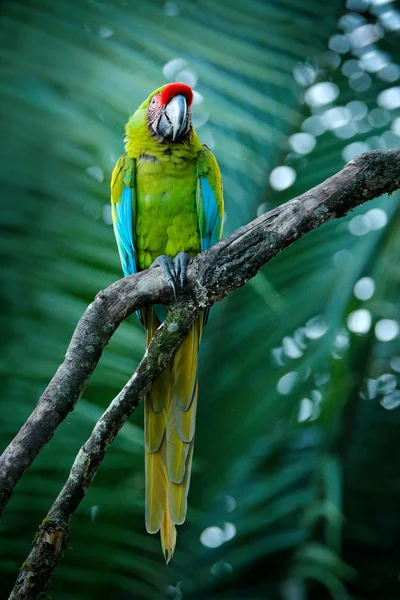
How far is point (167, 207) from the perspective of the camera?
6.08ft

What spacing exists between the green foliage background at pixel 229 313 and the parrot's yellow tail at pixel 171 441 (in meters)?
0.19

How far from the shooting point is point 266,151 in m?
2.05

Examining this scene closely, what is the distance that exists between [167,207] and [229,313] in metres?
0.41

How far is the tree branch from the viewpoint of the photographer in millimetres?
1141

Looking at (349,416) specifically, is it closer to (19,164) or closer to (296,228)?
(296,228)

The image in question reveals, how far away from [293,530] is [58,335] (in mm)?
937

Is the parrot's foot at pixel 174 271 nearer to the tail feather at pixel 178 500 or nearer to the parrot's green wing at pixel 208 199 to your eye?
the parrot's green wing at pixel 208 199

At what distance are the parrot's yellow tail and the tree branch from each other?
0.34 meters

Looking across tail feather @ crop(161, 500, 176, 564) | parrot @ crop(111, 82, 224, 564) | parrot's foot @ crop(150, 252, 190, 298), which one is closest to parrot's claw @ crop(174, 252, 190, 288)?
parrot's foot @ crop(150, 252, 190, 298)

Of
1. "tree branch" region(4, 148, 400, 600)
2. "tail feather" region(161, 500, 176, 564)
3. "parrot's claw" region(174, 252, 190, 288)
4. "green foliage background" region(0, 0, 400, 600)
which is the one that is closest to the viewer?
"tree branch" region(4, 148, 400, 600)

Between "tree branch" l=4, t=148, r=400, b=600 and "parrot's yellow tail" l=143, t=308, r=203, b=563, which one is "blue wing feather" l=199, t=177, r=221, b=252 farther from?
"tree branch" l=4, t=148, r=400, b=600

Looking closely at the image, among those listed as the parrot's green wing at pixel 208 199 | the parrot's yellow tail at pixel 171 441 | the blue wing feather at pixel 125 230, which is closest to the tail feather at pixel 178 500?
the parrot's yellow tail at pixel 171 441

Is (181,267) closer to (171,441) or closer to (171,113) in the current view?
(171,441)

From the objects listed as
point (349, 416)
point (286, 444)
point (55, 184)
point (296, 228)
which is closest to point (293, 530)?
point (286, 444)
